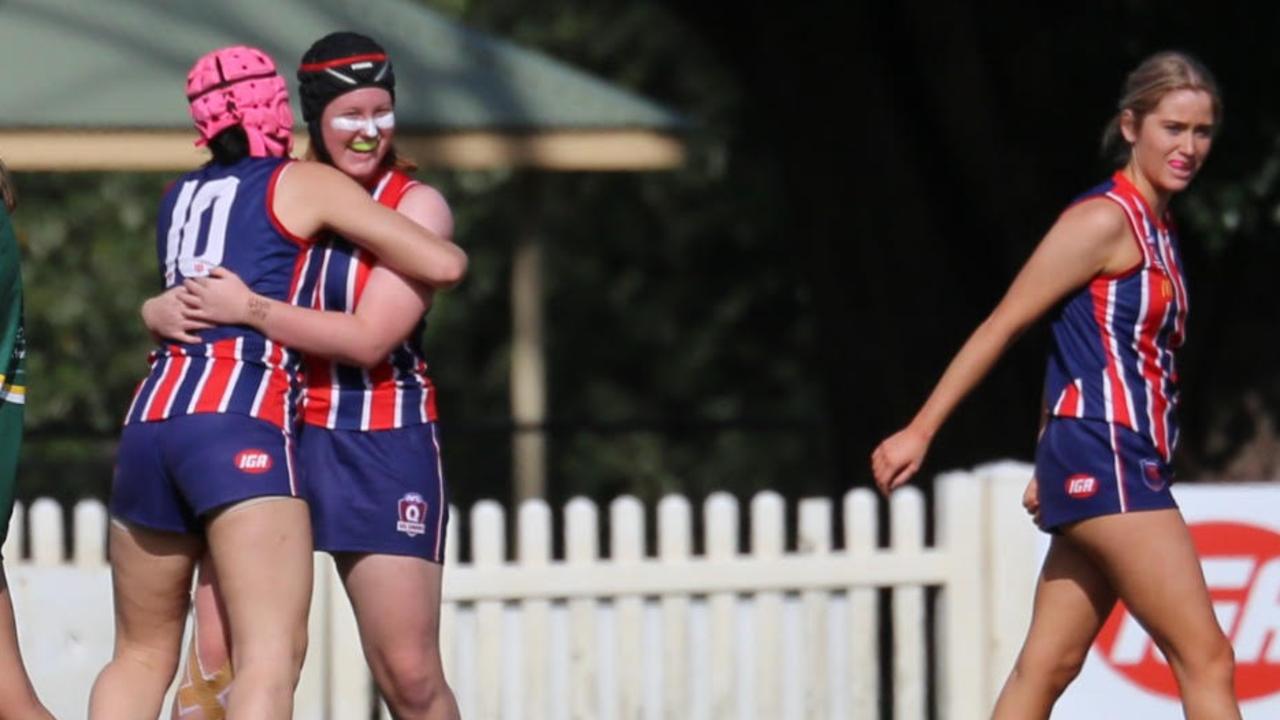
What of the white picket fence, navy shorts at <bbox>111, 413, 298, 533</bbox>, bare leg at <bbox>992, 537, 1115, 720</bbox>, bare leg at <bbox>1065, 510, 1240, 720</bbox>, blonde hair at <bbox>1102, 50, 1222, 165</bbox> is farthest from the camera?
the white picket fence

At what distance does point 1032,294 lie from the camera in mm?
5348

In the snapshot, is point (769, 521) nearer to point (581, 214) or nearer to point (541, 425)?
point (541, 425)

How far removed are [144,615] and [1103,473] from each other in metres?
2.15

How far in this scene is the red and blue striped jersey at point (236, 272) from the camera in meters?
4.89

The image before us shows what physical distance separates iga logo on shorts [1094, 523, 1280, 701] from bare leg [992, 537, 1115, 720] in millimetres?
1553

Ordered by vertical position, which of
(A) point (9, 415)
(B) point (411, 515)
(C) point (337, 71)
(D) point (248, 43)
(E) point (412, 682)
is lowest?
(E) point (412, 682)

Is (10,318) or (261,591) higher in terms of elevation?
(10,318)

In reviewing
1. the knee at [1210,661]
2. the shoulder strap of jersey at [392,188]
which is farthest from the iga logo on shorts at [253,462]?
the knee at [1210,661]

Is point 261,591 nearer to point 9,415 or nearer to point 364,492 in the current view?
point 364,492

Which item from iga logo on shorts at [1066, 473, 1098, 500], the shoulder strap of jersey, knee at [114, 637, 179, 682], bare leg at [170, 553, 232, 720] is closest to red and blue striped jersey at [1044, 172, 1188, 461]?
iga logo on shorts at [1066, 473, 1098, 500]

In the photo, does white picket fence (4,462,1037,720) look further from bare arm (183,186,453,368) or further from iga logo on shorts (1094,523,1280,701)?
bare arm (183,186,453,368)

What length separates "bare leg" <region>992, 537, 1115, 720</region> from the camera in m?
5.55

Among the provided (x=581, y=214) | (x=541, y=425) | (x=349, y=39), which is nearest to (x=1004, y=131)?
(x=541, y=425)

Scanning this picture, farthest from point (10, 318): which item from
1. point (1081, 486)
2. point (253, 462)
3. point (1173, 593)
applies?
point (1173, 593)
